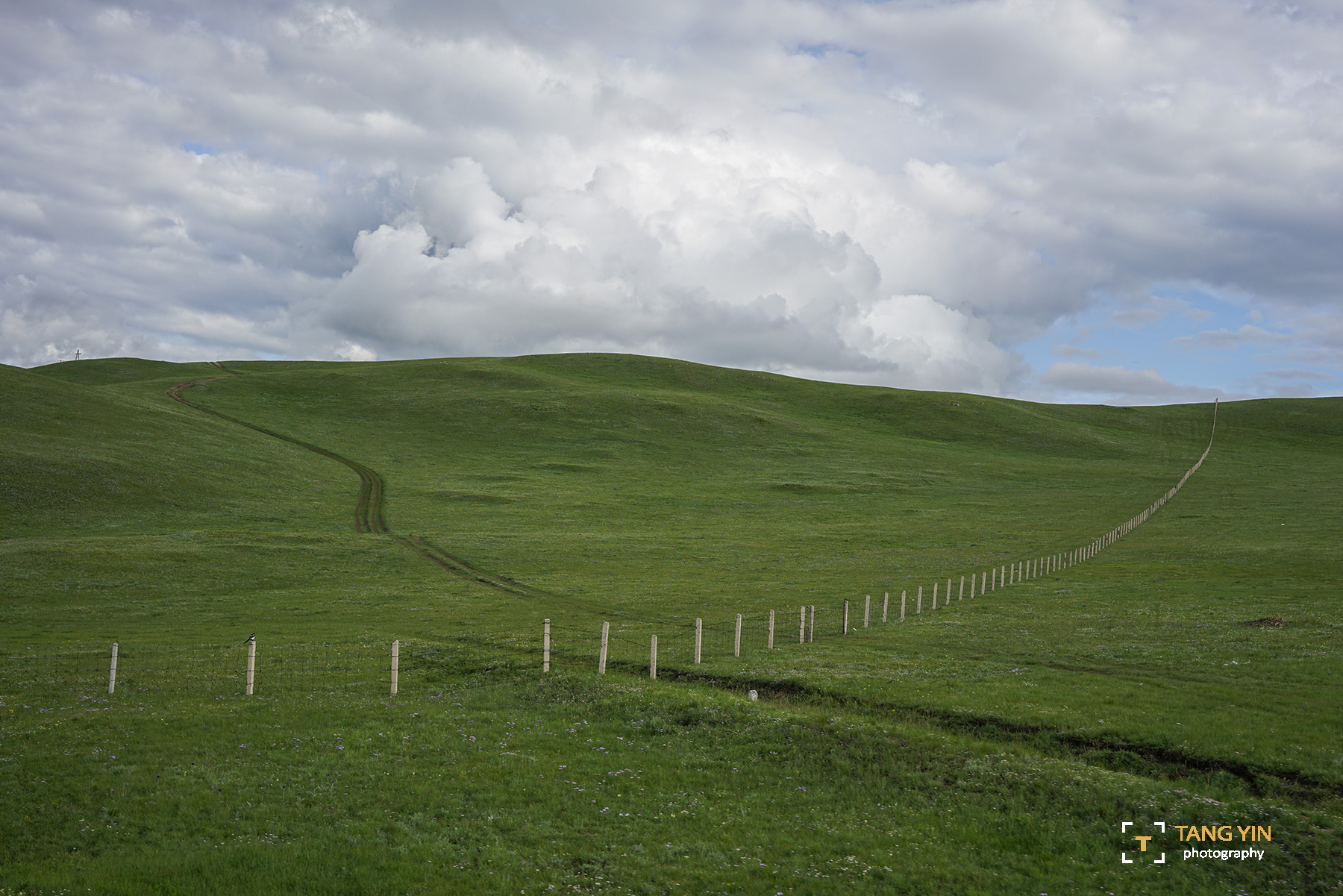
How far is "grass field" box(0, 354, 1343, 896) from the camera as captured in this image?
51.4ft

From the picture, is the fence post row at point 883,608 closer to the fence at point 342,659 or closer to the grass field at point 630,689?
the fence at point 342,659

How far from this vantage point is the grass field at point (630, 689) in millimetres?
15664

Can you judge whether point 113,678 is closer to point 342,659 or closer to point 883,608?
point 342,659

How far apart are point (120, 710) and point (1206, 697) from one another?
31.4 m

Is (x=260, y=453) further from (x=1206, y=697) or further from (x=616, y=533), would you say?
(x=1206, y=697)

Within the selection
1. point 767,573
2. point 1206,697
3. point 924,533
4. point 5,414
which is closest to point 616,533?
point 767,573

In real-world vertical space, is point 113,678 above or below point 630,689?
below

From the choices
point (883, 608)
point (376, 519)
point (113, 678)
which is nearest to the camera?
point (113, 678)

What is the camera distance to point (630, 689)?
87.0ft

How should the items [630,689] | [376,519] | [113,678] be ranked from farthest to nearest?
[376,519] → [113,678] → [630,689]

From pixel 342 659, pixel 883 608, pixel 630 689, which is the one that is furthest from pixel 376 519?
pixel 630 689

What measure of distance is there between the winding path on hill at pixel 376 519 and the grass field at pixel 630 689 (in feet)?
2.15

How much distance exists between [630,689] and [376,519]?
172ft

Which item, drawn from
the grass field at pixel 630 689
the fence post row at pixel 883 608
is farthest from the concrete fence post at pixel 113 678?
the grass field at pixel 630 689
